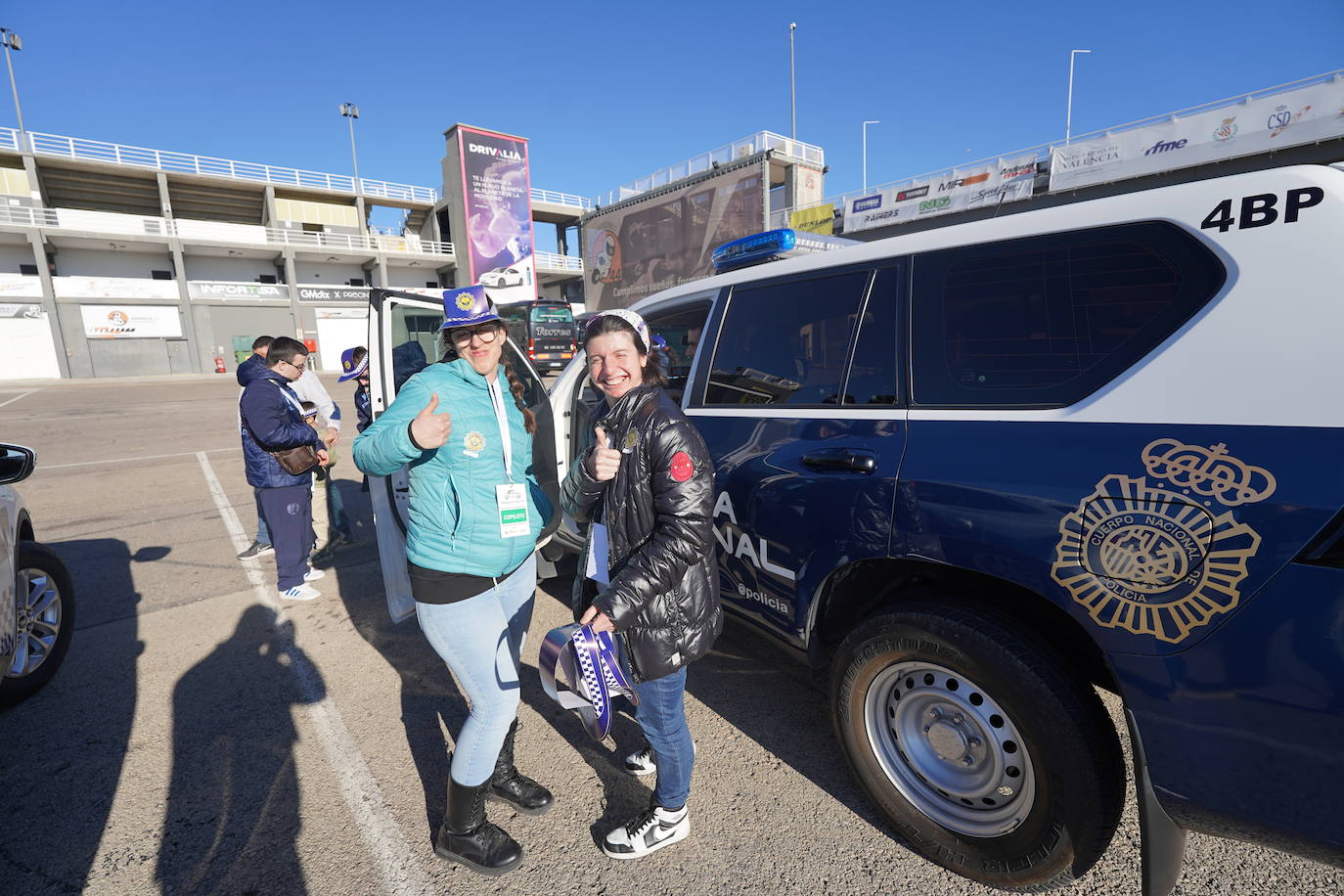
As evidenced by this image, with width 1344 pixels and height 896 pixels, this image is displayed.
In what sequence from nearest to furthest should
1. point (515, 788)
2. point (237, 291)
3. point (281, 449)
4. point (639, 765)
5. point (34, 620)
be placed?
point (515, 788) < point (639, 765) < point (34, 620) < point (281, 449) < point (237, 291)

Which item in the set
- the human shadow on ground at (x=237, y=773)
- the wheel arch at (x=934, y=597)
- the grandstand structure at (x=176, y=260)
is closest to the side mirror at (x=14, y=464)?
the human shadow on ground at (x=237, y=773)

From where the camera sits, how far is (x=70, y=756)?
2.56 meters

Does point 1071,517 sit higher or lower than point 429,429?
lower

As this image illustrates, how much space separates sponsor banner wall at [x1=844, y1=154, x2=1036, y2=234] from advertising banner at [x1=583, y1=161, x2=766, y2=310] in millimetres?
5112

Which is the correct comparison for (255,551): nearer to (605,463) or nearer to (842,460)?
(605,463)

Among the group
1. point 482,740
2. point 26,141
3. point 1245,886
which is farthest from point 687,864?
point 26,141

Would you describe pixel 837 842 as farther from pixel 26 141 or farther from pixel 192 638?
pixel 26 141

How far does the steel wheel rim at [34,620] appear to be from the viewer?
9.52 feet

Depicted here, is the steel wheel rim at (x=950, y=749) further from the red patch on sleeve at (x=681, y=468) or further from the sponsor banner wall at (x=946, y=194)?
the sponsor banner wall at (x=946, y=194)

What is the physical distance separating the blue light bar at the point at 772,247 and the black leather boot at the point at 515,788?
222cm

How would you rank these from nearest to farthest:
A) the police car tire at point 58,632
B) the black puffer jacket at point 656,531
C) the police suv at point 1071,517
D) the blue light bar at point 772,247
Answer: the police suv at point 1071,517 < the black puffer jacket at point 656,531 < the blue light bar at point 772,247 < the police car tire at point 58,632

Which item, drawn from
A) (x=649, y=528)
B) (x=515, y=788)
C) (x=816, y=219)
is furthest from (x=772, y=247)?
(x=816, y=219)

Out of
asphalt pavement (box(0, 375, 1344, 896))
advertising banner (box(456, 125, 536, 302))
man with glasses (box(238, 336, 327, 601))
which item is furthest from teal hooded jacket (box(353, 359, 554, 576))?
advertising banner (box(456, 125, 536, 302))

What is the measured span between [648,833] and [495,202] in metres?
45.7
